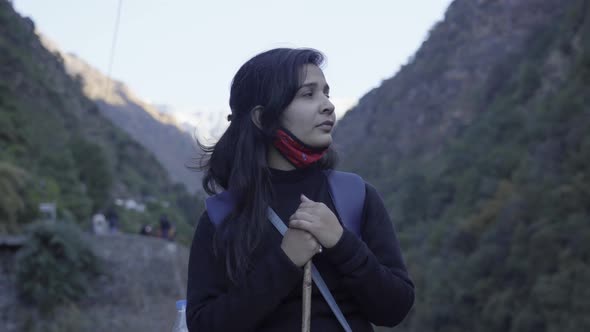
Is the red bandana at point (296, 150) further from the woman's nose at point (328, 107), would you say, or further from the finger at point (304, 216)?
the finger at point (304, 216)

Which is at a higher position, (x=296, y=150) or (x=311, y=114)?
(x=311, y=114)

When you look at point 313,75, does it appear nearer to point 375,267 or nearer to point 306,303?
point 375,267

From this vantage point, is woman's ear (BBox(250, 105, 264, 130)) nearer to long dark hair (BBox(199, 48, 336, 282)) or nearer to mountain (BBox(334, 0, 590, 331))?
long dark hair (BBox(199, 48, 336, 282))

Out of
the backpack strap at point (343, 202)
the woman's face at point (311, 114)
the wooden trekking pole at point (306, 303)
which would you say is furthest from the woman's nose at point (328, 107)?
the wooden trekking pole at point (306, 303)

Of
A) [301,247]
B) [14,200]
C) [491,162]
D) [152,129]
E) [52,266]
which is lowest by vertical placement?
[152,129]

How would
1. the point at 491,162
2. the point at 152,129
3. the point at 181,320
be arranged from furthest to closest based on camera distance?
the point at 152,129 < the point at 491,162 < the point at 181,320

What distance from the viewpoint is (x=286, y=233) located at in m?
2.59

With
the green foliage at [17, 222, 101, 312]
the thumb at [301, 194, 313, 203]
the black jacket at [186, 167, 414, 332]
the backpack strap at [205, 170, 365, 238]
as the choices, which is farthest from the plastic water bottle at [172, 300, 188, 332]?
the green foliage at [17, 222, 101, 312]

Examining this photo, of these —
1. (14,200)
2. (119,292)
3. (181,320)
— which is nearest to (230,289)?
(181,320)

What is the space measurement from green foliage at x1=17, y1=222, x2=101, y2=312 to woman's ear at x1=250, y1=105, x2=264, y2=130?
25.4m

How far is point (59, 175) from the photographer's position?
4634 cm

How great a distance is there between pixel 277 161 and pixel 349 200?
0.28 m

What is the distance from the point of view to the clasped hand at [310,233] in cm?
254

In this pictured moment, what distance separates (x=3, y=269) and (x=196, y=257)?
26638mm
